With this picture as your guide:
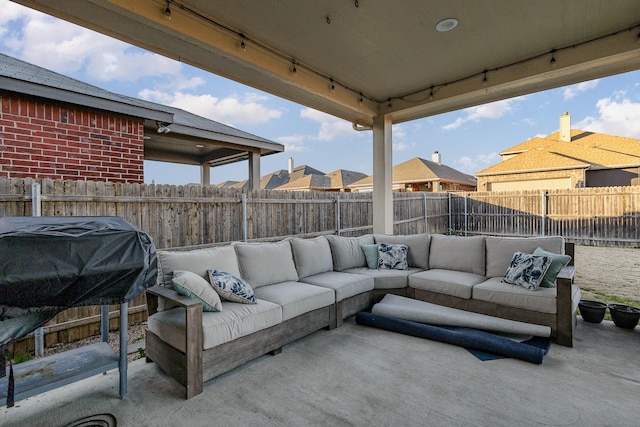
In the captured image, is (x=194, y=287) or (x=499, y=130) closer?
(x=194, y=287)

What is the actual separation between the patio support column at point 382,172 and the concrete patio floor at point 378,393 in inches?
110

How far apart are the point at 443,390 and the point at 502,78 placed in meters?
3.59

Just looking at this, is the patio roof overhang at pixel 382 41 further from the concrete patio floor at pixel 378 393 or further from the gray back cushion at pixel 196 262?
the concrete patio floor at pixel 378 393

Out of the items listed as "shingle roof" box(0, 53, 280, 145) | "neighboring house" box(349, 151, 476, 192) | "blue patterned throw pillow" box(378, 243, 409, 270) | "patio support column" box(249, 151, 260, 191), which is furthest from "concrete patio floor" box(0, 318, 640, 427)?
"neighboring house" box(349, 151, 476, 192)

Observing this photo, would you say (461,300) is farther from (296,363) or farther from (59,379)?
(59,379)

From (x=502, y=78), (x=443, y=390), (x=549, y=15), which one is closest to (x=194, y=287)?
(x=443, y=390)

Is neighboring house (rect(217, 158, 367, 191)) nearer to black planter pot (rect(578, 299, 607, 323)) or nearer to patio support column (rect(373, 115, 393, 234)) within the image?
patio support column (rect(373, 115, 393, 234))

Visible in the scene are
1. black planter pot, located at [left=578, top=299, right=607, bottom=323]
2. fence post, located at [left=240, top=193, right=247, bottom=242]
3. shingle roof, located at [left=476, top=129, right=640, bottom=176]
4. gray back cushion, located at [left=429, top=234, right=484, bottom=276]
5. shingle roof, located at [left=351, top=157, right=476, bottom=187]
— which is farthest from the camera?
shingle roof, located at [left=351, top=157, right=476, bottom=187]

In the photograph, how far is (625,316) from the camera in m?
3.20

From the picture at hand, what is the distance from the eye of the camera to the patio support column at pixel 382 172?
5184 millimetres

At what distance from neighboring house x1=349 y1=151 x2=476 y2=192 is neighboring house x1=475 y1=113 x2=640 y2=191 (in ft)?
7.19

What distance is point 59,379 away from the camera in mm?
1910

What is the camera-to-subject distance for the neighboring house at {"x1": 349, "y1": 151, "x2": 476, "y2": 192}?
1609 cm

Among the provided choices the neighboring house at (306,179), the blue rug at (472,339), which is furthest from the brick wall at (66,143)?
the neighboring house at (306,179)
